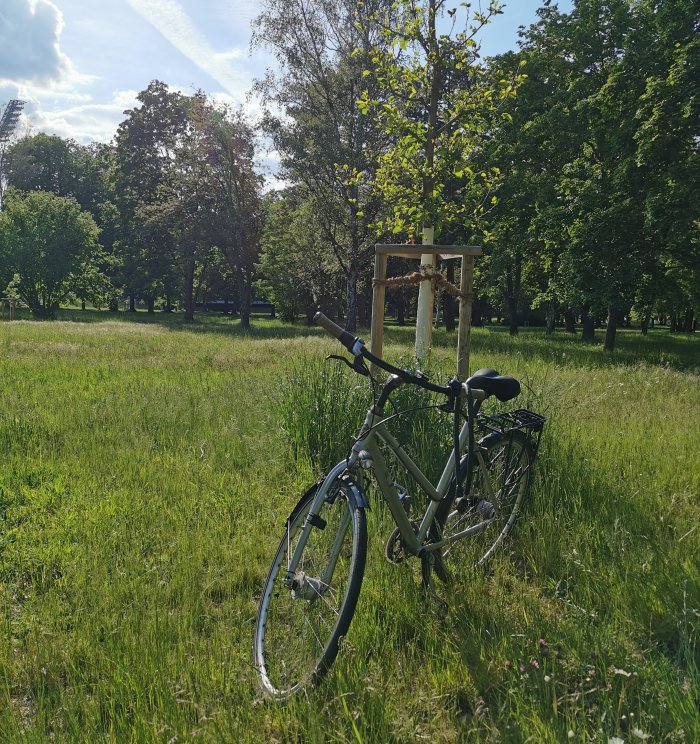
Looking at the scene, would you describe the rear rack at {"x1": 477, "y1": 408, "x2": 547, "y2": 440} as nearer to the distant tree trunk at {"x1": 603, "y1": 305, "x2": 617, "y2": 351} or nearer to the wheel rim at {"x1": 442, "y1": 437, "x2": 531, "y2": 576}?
the wheel rim at {"x1": 442, "y1": 437, "x2": 531, "y2": 576}

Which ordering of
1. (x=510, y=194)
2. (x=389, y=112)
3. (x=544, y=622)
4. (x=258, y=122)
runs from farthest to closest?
(x=258, y=122), (x=510, y=194), (x=389, y=112), (x=544, y=622)

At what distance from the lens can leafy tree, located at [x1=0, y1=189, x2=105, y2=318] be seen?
36781mm

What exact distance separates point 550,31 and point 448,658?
2249 centimetres

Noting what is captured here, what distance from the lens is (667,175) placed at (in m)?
14.7

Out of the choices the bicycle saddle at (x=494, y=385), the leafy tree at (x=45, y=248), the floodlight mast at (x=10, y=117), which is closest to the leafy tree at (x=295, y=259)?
the leafy tree at (x=45, y=248)

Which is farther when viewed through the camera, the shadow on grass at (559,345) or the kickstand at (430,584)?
the shadow on grass at (559,345)

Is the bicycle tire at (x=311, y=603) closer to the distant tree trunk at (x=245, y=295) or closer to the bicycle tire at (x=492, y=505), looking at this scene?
the bicycle tire at (x=492, y=505)

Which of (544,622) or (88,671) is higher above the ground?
(544,622)

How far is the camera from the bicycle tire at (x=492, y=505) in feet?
10.3

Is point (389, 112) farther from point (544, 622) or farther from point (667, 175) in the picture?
point (667, 175)

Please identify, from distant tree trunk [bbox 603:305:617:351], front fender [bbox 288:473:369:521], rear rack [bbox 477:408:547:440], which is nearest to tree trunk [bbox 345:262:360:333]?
distant tree trunk [bbox 603:305:617:351]

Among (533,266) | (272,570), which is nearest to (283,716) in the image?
(272,570)

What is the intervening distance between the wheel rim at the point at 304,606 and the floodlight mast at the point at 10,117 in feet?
244

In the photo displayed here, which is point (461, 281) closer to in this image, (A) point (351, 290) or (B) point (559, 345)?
(B) point (559, 345)
